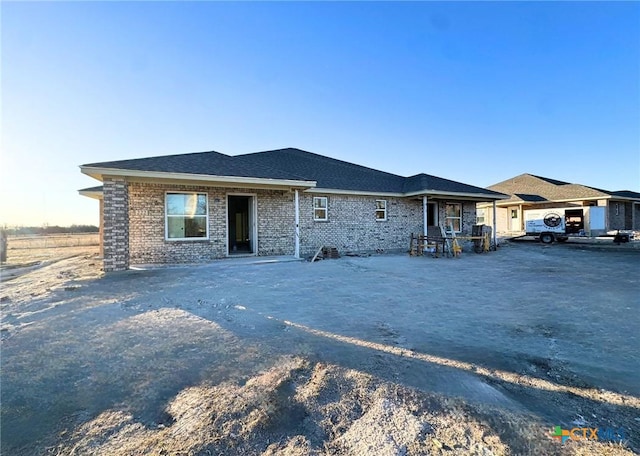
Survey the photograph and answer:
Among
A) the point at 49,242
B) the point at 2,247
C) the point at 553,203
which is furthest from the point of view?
the point at 49,242

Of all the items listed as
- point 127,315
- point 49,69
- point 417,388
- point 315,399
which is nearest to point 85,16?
point 49,69

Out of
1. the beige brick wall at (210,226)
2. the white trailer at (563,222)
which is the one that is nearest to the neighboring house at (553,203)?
the white trailer at (563,222)

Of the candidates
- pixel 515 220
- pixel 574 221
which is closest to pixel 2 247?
pixel 574 221

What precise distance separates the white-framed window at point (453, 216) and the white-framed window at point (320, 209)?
296 inches

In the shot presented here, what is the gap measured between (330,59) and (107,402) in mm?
12996

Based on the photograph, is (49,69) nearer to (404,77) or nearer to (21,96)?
(21,96)

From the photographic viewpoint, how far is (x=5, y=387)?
2.66 metres

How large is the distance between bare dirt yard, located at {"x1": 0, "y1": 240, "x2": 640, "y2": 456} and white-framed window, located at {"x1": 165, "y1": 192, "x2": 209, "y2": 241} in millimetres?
4370

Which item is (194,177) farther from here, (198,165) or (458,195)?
(458,195)

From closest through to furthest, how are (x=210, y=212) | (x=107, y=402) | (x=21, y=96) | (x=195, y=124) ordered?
1. (x=107, y=402)
2. (x=21, y=96)
3. (x=210, y=212)
4. (x=195, y=124)

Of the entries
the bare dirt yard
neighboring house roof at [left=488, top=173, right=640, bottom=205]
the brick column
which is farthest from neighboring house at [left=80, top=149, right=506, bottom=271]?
neighboring house roof at [left=488, top=173, right=640, bottom=205]

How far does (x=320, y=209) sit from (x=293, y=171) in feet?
8.87

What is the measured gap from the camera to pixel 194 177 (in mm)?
9188

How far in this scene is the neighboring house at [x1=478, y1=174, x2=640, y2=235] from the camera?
22969 mm
